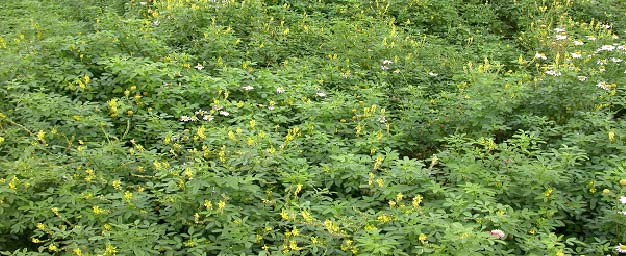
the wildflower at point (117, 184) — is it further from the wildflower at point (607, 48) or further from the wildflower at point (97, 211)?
the wildflower at point (607, 48)

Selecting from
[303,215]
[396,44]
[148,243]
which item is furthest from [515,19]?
[148,243]

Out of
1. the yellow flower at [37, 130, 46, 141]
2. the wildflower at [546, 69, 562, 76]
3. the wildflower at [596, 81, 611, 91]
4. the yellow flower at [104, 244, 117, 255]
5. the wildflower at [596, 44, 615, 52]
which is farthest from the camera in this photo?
the wildflower at [596, 44, 615, 52]

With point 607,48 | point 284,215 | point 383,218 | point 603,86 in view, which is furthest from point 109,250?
point 607,48

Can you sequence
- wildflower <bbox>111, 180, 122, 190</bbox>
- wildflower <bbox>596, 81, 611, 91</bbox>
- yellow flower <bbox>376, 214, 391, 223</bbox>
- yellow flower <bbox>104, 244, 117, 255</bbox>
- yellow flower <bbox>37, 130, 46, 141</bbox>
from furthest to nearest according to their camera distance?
wildflower <bbox>596, 81, 611, 91</bbox>, yellow flower <bbox>37, 130, 46, 141</bbox>, wildflower <bbox>111, 180, 122, 190</bbox>, yellow flower <bbox>376, 214, 391, 223</bbox>, yellow flower <bbox>104, 244, 117, 255</bbox>

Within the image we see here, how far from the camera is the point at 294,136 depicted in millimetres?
4199

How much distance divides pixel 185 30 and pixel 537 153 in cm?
353

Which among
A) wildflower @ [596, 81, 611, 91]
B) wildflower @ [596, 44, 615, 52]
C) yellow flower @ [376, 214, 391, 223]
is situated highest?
wildflower @ [596, 44, 615, 52]

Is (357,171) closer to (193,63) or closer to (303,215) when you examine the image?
(303,215)

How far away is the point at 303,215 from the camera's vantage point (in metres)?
3.25

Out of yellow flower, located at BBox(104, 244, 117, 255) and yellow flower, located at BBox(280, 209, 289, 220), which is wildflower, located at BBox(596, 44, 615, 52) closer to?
yellow flower, located at BBox(280, 209, 289, 220)

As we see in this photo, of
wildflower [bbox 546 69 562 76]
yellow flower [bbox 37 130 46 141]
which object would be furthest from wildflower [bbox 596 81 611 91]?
yellow flower [bbox 37 130 46 141]

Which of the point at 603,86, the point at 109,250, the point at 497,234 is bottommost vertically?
the point at 109,250

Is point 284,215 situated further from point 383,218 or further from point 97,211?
point 97,211

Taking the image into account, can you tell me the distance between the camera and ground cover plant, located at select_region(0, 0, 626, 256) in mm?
3318
